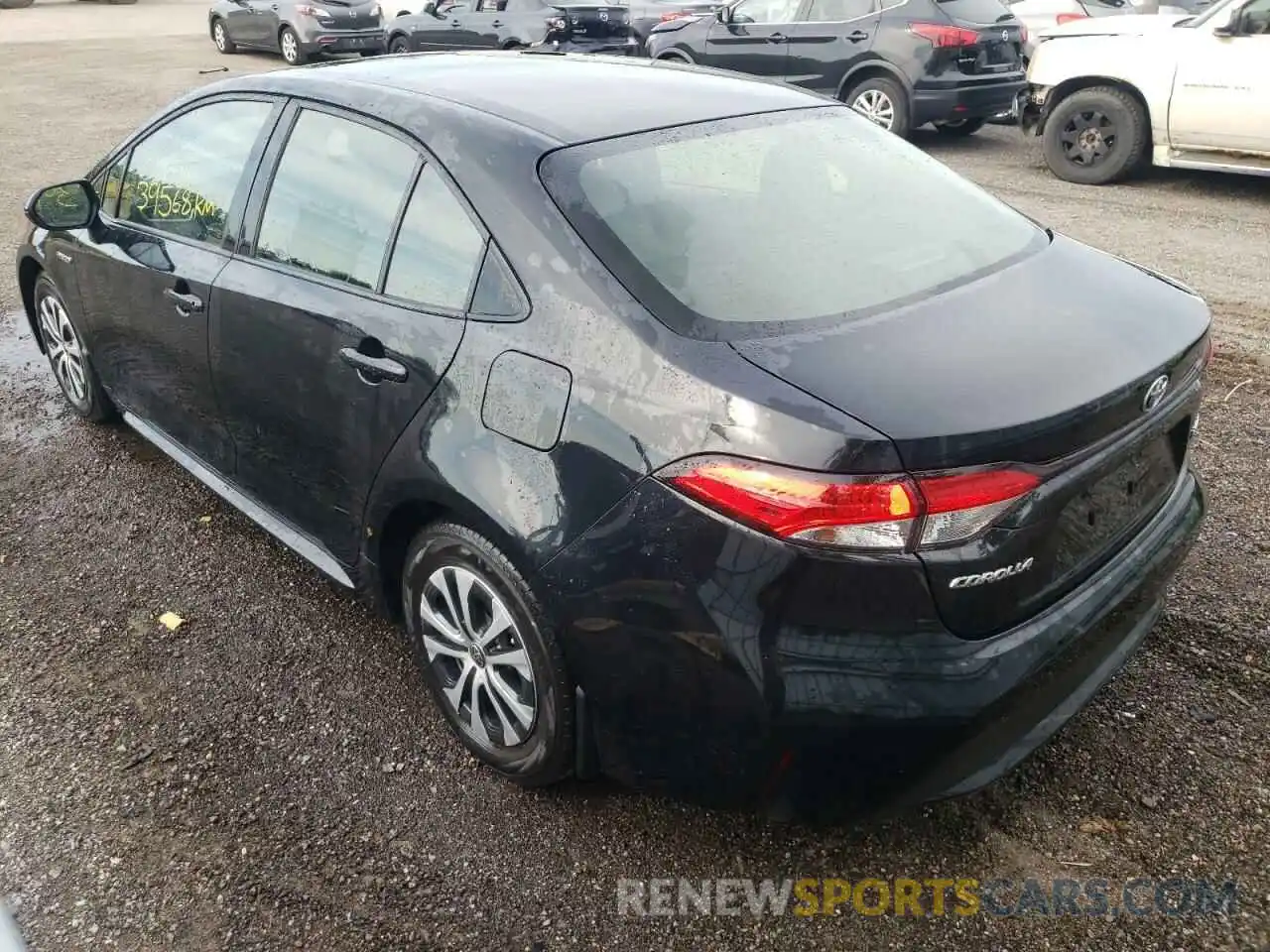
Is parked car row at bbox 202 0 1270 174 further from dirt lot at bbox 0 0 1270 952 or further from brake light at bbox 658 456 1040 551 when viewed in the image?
brake light at bbox 658 456 1040 551

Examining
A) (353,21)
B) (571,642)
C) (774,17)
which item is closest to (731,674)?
(571,642)

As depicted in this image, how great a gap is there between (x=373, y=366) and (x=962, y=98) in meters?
8.43

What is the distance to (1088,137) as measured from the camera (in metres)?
8.37

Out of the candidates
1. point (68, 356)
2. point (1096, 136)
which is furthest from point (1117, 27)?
point (68, 356)

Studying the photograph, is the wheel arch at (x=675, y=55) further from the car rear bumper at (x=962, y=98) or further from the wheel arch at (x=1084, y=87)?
the wheel arch at (x=1084, y=87)

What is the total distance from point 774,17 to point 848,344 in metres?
9.54

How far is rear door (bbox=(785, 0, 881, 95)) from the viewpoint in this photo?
9.63 m

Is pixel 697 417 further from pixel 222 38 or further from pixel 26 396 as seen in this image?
pixel 222 38

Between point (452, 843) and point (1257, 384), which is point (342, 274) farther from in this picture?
point (1257, 384)

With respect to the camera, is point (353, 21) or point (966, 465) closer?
point (966, 465)

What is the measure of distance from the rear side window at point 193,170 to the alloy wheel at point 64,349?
0.84m

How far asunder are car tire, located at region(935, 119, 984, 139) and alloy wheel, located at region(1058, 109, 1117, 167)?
5.15 feet

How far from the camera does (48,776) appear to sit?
2582 millimetres

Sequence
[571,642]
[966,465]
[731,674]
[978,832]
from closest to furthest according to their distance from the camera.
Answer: [966,465] < [731,674] < [571,642] < [978,832]
